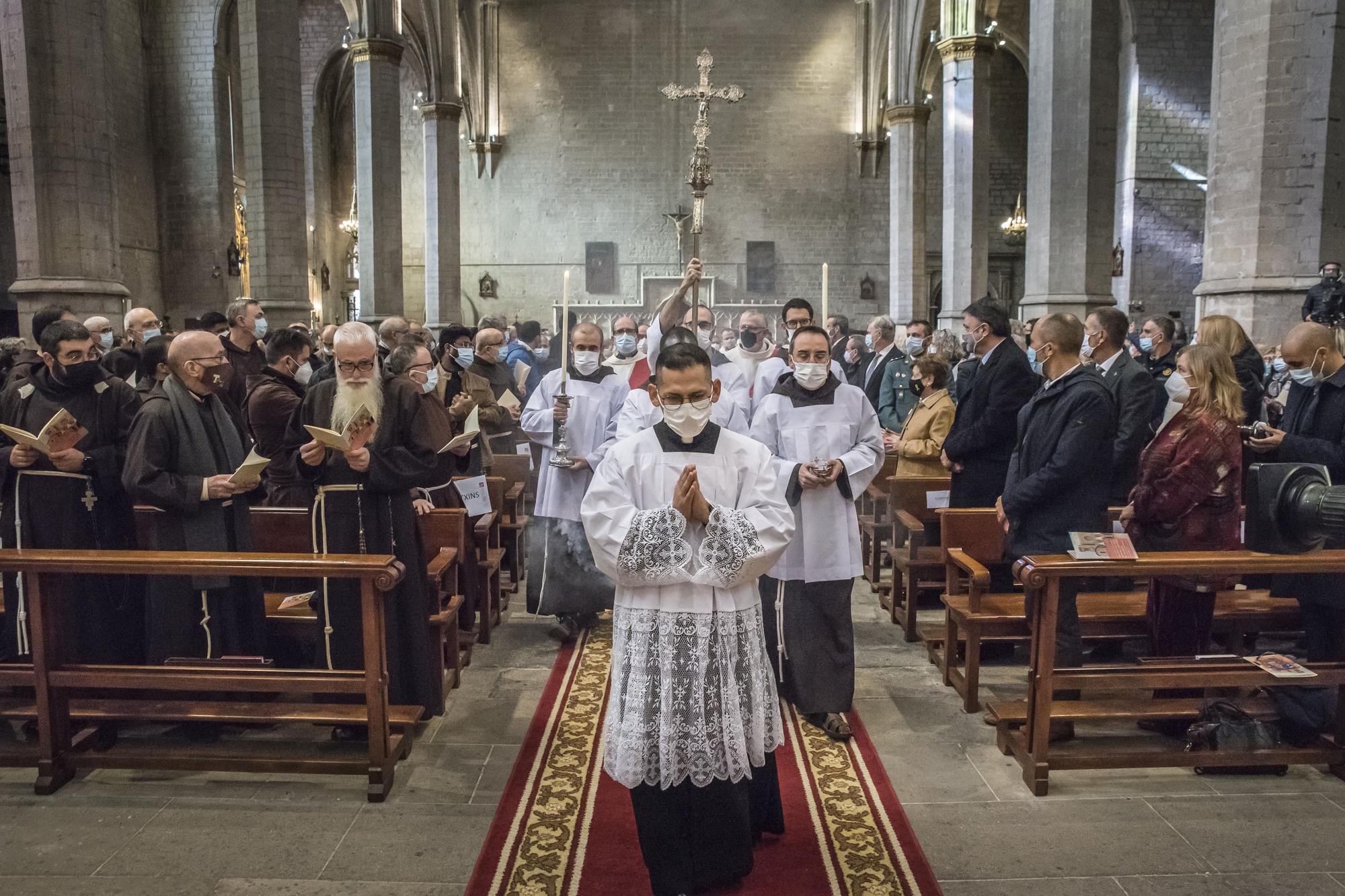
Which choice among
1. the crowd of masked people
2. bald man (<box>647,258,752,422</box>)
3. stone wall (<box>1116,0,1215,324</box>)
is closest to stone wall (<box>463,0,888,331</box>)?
stone wall (<box>1116,0,1215,324</box>)

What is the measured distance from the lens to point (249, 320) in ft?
20.5

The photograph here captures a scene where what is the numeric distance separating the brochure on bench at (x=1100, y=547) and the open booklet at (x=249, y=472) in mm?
3092

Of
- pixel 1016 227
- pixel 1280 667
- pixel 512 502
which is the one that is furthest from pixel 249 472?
pixel 1016 227

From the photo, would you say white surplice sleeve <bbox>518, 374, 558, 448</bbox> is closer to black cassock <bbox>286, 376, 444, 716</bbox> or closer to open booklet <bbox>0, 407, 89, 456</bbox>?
black cassock <bbox>286, 376, 444, 716</bbox>

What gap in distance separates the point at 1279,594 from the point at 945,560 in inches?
64.7

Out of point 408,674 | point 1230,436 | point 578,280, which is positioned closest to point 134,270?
point 578,280

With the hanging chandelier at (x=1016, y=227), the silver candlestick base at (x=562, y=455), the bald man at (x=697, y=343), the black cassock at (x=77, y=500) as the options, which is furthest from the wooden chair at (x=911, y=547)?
the hanging chandelier at (x=1016, y=227)

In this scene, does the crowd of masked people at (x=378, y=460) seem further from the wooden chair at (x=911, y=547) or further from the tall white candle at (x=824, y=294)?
the wooden chair at (x=911, y=547)

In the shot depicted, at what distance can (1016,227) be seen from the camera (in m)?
22.6

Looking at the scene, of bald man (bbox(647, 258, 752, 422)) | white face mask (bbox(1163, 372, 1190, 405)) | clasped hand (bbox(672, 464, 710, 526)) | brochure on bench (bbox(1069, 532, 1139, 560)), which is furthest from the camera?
bald man (bbox(647, 258, 752, 422))

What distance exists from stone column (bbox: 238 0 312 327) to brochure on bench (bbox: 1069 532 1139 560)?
32.7 ft

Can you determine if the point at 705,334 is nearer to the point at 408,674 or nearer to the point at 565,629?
A: the point at 565,629

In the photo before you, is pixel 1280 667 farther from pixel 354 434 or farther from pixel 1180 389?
pixel 354 434

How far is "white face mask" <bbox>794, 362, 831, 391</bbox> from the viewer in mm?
4367
